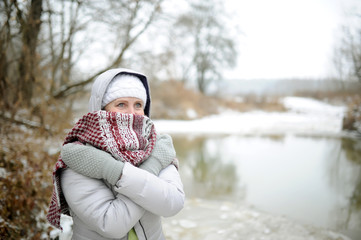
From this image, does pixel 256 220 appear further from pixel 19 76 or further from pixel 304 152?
pixel 304 152

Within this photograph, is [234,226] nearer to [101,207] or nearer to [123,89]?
[101,207]

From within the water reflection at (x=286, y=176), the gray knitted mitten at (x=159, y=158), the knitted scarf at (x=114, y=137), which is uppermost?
the knitted scarf at (x=114, y=137)

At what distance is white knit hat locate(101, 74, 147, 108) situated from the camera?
1.44 metres

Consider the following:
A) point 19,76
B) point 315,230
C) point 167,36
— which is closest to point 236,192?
point 315,230

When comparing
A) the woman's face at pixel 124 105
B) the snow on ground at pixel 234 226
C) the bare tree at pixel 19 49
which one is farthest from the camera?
the bare tree at pixel 19 49

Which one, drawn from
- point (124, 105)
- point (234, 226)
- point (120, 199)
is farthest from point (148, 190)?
point (234, 226)

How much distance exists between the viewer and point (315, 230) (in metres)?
3.53

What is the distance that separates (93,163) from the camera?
4.07 feet

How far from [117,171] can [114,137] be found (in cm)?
20

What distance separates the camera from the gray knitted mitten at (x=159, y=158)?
1360 millimetres

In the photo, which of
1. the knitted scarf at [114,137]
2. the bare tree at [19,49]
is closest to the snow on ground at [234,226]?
the knitted scarf at [114,137]

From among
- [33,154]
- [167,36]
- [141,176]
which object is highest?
[167,36]

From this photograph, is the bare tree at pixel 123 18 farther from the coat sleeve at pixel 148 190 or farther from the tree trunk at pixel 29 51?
the coat sleeve at pixel 148 190

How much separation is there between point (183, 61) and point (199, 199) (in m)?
21.0
